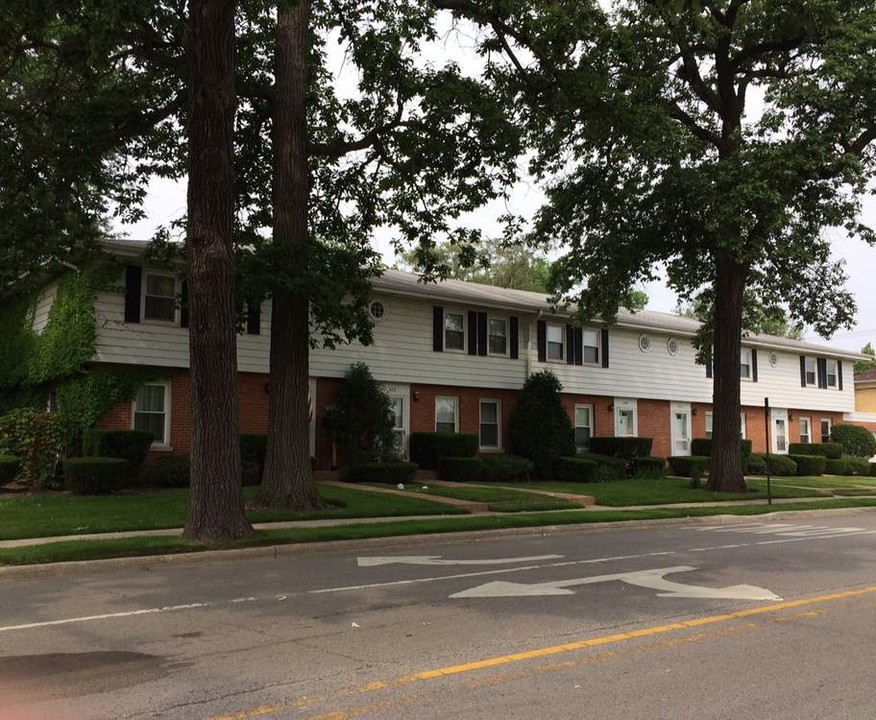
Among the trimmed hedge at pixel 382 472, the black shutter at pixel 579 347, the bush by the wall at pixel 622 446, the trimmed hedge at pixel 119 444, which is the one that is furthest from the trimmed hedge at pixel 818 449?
the trimmed hedge at pixel 119 444

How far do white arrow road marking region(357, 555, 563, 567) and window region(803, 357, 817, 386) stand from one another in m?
31.3

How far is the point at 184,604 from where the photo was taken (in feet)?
26.5

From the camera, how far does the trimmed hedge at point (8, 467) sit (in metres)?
18.5

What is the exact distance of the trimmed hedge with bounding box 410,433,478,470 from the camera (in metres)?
24.6

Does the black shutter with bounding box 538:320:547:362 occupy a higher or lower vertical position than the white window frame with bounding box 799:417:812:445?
higher

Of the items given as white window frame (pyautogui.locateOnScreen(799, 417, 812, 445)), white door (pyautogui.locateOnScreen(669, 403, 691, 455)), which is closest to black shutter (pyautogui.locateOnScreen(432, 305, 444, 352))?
white door (pyautogui.locateOnScreen(669, 403, 691, 455))

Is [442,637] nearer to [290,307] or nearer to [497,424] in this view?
[290,307]

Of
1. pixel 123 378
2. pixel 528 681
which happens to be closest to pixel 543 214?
pixel 123 378

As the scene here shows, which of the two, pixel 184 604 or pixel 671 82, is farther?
pixel 671 82

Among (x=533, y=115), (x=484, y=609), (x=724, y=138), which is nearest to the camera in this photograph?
(x=484, y=609)

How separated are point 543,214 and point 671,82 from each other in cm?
546

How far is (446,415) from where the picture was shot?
87.2 ft

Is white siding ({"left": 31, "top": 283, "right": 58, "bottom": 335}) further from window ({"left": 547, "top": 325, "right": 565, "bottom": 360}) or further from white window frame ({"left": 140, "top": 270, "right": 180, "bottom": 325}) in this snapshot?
window ({"left": 547, "top": 325, "right": 565, "bottom": 360})

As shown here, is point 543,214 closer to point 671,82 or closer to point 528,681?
point 671,82
